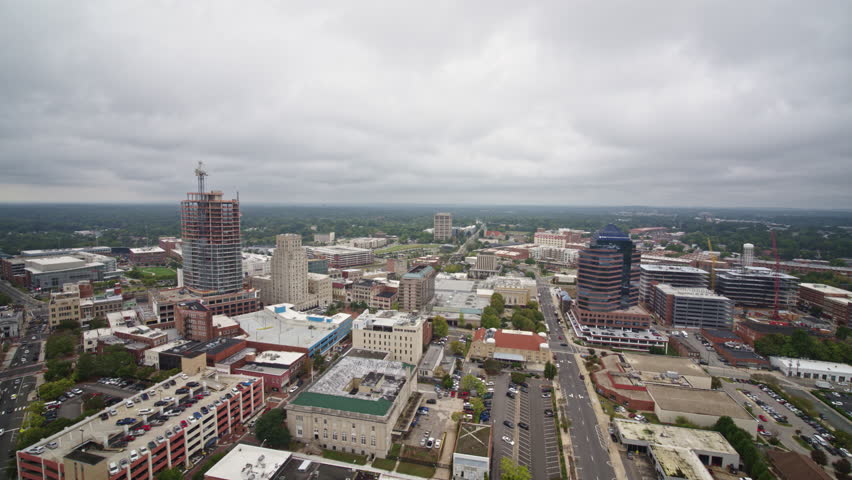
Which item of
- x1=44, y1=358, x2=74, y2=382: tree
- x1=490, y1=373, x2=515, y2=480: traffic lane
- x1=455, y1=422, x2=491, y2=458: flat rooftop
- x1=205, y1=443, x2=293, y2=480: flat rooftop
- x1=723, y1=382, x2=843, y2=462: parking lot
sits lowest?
x1=723, y1=382, x2=843, y2=462: parking lot

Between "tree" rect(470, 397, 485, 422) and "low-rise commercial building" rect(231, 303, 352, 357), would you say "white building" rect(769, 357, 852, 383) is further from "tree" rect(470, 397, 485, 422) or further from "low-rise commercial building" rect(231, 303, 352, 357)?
"low-rise commercial building" rect(231, 303, 352, 357)

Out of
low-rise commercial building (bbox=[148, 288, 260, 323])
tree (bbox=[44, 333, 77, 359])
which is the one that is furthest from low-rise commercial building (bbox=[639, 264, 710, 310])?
tree (bbox=[44, 333, 77, 359])

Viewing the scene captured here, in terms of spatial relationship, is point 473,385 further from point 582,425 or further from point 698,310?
point 698,310

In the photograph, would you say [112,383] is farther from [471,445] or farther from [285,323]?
[471,445]

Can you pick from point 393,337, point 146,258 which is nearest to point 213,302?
point 393,337

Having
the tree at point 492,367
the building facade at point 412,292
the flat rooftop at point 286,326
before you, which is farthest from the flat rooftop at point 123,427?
the building facade at point 412,292

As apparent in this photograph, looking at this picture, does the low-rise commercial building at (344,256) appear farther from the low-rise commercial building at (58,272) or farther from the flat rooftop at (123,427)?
the flat rooftop at (123,427)
